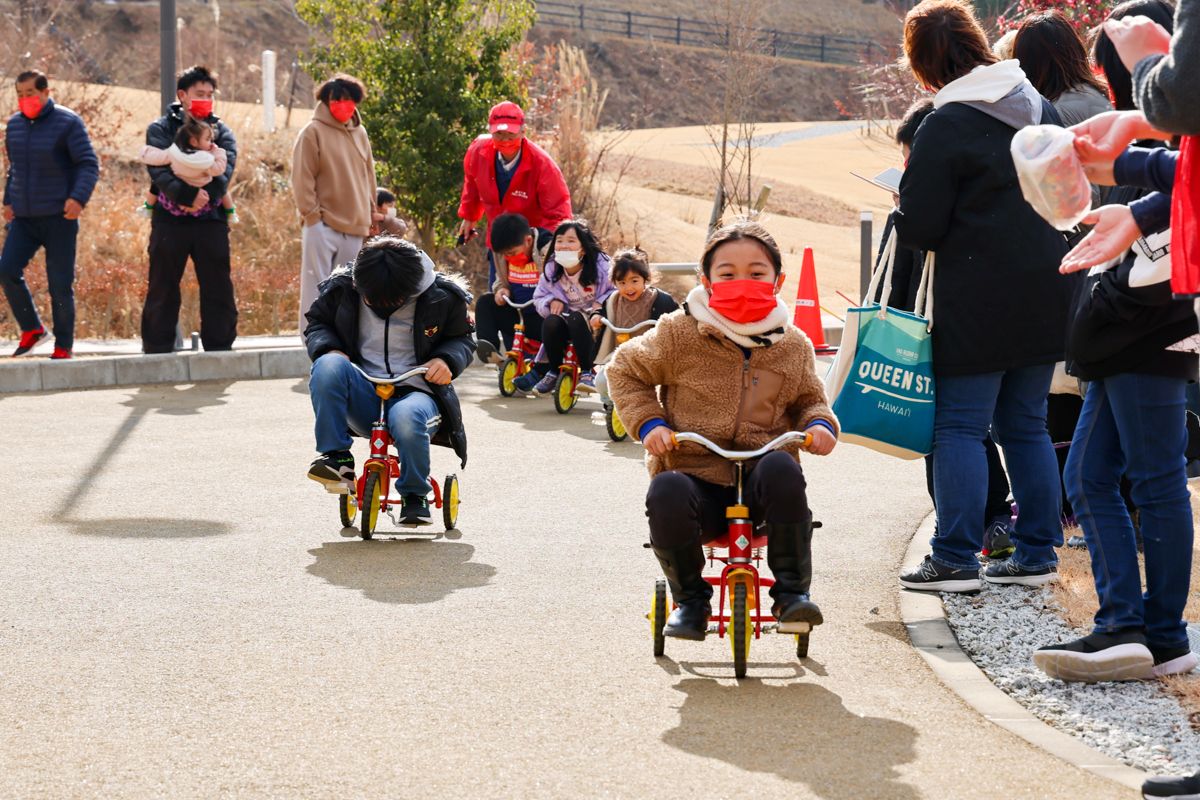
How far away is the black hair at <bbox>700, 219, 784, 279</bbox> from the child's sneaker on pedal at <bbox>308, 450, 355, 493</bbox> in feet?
8.11

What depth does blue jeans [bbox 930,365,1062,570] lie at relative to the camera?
640 centimetres

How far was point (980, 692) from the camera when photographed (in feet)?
17.5

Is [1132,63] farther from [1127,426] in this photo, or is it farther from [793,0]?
[793,0]

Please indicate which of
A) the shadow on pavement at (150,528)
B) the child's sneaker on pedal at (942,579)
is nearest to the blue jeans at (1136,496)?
the child's sneaker on pedal at (942,579)

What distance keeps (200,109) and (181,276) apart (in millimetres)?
1259

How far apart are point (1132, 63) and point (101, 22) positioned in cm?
5517

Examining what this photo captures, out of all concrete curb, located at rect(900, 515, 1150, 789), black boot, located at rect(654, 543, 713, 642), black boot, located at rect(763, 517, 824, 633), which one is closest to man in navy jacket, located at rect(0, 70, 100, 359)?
concrete curb, located at rect(900, 515, 1150, 789)

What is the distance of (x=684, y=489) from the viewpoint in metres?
5.36

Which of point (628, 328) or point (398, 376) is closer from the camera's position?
point (398, 376)

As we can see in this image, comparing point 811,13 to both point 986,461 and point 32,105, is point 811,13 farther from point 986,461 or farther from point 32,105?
point 986,461

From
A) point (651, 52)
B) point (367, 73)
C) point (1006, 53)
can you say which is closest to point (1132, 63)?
point (1006, 53)

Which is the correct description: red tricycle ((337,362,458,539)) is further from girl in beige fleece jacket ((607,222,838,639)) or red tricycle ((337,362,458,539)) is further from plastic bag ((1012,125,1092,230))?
plastic bag ((1012,125,1092,230))

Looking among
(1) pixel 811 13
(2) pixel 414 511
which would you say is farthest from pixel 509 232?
(1) pixel 811 13

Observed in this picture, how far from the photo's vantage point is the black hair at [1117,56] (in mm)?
5008
